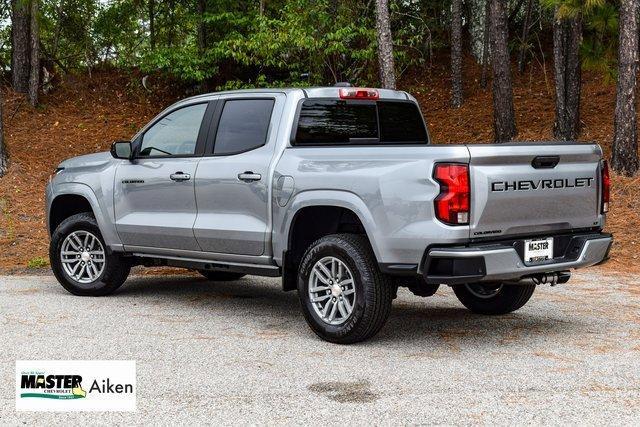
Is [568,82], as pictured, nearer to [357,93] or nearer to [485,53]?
[485,53]

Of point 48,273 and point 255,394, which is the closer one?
point 255,394

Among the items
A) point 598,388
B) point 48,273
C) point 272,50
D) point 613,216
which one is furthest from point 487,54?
point 598,388

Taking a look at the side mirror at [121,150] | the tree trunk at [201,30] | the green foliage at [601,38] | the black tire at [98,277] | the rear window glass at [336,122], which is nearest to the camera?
the rear window glass at [336,122]

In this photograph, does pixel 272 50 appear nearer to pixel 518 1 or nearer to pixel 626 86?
pixel 626 86

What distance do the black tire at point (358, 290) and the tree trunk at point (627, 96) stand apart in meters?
8.22

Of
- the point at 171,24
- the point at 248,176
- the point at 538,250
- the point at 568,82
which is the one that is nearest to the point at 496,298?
the point at 538,250

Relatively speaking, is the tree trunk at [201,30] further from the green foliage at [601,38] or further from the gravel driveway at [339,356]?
the gravel driveway at [339,356]

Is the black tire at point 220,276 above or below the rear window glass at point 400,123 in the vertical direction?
below

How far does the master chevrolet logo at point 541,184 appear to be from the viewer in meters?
5.85

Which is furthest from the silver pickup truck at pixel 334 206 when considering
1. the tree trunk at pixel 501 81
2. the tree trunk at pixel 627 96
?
the tree trunk at pixel 501 81

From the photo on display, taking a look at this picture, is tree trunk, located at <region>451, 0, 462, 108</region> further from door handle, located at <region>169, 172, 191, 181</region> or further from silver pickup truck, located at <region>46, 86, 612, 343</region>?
door handle, located at <region>169, 172, 191, 181</region>

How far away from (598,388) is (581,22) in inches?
466

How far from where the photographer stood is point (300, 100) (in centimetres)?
704

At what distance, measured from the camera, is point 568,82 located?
16078mm
